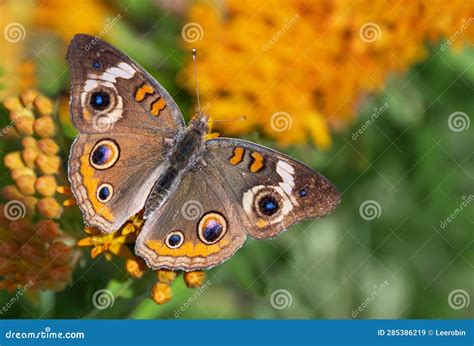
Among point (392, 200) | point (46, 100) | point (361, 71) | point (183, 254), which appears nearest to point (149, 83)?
Result: point (46, 100)

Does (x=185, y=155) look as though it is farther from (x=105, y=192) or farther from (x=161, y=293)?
(x=161, y=293)

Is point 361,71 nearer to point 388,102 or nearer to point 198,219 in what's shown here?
point 388,102

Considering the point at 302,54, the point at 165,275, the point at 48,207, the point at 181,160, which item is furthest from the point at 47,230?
the point at 302,54

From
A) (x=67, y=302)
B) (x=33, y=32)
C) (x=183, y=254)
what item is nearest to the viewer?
(x=183, y=254)

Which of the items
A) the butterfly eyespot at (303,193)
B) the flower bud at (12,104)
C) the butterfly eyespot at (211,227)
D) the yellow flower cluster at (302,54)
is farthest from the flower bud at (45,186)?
the butterfly eyespot at (303,193)

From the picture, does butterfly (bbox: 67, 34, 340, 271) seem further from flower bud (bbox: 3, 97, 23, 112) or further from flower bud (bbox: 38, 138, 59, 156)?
flower bud (bbox: 3, 97, 23, 112)
